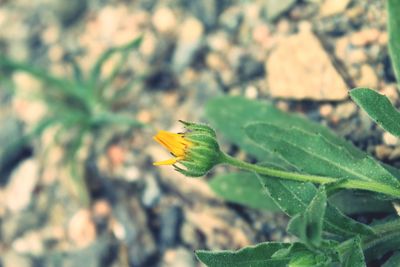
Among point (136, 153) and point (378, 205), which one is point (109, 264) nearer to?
point (136, 153)

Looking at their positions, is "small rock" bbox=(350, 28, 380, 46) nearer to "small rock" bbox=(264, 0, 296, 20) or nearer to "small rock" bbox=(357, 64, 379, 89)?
"small rock" bbox=(357, 64, 379, 89)

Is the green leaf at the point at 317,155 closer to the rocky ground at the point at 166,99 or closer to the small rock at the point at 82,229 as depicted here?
the rocky ground at the point at 166,99

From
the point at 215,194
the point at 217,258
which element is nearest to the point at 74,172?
the point at 215,194

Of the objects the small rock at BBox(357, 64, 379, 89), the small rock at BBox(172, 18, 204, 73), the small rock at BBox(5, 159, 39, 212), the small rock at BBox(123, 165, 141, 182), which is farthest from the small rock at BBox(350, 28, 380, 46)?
the small rock at BBox(5, 159, 39, 212)

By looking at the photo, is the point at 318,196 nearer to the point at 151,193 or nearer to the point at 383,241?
the point at 383,241

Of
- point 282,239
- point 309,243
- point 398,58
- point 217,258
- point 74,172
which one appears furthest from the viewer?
point 74,172

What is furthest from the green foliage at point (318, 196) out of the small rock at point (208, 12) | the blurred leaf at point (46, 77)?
the blurred leaf at point (46, 77)
